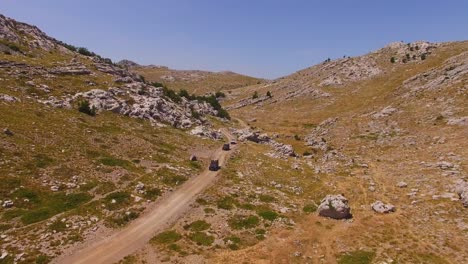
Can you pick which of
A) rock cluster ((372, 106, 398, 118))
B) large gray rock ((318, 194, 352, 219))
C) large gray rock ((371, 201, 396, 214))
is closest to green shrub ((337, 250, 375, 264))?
large gray rock ((318, 194, 352, 219))

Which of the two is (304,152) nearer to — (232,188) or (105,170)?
(232,188)

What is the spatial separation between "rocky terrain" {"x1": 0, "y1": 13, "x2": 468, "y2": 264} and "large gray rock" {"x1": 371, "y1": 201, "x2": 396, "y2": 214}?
209 mm

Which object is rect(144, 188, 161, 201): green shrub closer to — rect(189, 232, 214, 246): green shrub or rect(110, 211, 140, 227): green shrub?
rect(110, 211, 140, 227): green shrub

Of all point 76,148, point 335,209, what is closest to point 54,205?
point 76,148

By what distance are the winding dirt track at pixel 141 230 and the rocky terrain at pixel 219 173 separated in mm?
867

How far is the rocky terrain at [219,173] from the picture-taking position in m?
36.7

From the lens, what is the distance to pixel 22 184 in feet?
138

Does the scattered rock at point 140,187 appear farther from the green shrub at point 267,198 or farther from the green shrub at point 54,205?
the green shrub at point 267,198

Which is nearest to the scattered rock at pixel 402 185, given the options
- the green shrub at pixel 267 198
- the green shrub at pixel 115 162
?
the green shrub at pixel 267 198

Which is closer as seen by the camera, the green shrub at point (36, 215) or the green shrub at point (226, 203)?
the green shrub at point (36, 215)

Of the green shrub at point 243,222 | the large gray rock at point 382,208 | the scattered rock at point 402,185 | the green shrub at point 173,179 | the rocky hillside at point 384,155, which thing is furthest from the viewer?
the scattered rock at point 402,185

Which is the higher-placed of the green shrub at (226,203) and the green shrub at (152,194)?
the green shrub at (152,194)

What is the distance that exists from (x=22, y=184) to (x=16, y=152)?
8.49m

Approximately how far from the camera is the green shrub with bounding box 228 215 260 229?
41.8m
